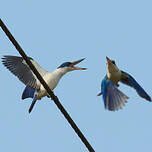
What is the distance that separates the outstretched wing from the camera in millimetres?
6988

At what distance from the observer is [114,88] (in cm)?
648

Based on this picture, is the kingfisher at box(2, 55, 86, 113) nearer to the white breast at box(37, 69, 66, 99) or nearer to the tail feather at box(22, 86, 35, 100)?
the white breast at box(37, 69, 66, 99)

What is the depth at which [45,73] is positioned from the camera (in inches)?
292

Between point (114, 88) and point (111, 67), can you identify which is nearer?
point (114, 88)

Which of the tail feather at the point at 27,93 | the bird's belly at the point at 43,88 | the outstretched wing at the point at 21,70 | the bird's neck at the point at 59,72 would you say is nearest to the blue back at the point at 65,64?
the bird's neck at the point at 59,72

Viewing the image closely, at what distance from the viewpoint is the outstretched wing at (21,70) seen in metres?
6.99

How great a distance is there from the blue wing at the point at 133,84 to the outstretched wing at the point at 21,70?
1.30 meters

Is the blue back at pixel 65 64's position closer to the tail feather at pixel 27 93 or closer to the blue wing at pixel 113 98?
the tail feather at pixel 27 93

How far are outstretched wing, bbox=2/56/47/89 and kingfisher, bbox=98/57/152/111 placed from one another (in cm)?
94

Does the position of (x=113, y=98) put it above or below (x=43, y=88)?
below

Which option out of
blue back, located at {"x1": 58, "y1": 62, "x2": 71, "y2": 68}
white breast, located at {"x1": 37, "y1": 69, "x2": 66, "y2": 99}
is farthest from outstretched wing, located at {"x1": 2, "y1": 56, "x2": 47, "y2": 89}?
blue back, located at {"x1": 58, "y1": 62, "x2": 71, "y2": 68}

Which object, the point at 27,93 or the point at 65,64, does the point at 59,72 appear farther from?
the point at 27,93

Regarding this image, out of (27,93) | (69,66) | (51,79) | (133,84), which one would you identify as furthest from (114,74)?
(27,93)

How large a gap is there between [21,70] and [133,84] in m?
1.70
